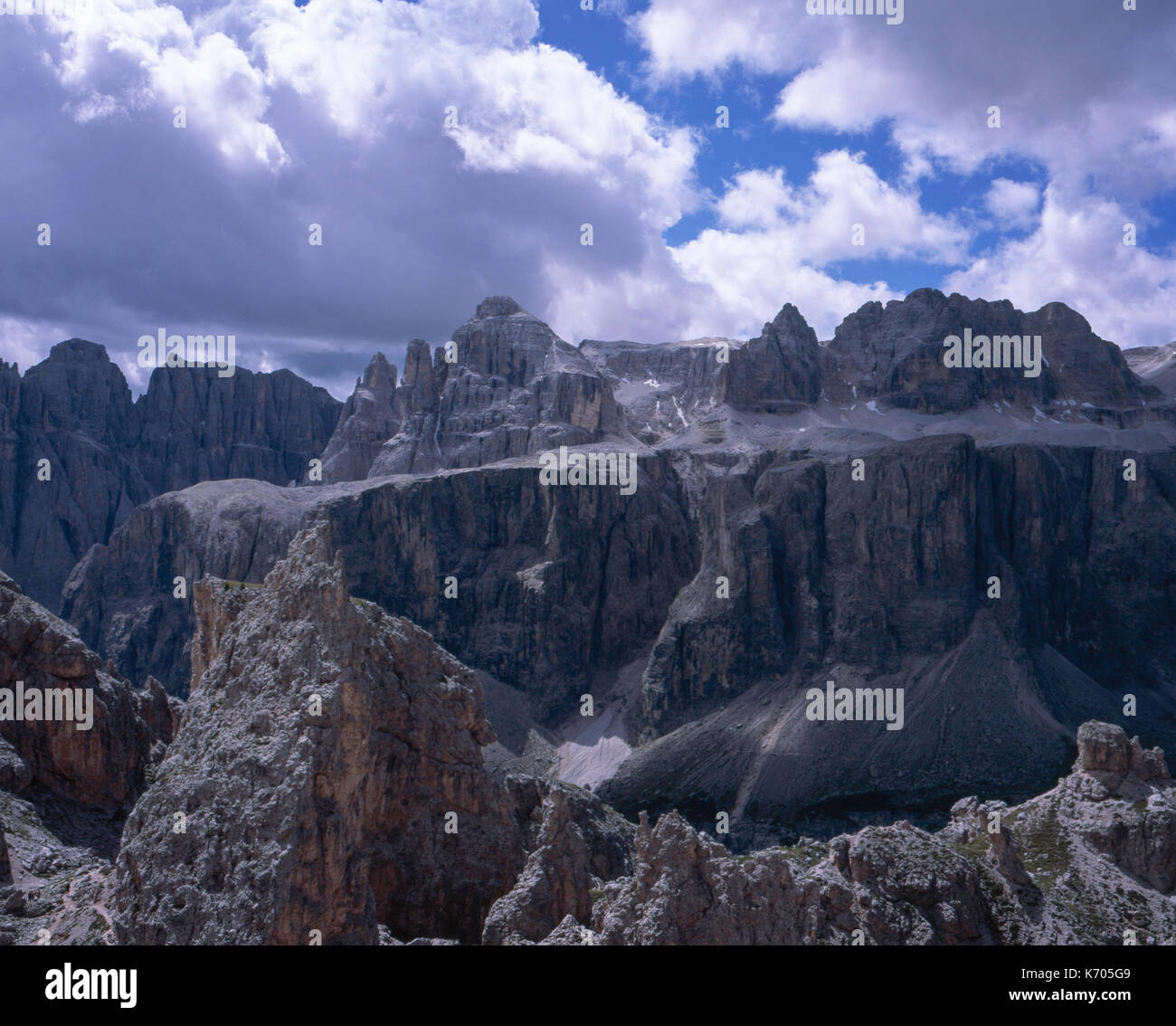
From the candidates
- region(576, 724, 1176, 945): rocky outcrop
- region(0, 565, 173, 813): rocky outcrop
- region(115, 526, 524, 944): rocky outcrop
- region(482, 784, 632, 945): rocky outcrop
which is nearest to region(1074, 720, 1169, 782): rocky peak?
region(576, 724, 1176, 945): rocky outcrop

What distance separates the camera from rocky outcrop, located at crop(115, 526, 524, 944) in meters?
38.1

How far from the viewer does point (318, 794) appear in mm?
40969

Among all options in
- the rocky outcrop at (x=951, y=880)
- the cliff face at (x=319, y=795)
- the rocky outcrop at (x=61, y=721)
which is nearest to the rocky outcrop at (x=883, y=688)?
the rocky outcrop at (x=951, y=880)

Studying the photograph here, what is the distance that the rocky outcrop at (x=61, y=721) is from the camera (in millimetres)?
69000

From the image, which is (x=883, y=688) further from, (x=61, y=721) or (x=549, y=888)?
(x=549, y=888)

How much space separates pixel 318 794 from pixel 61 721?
37.8 metres

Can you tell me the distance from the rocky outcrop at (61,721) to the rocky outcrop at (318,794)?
59.2ft

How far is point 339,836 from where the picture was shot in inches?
1592

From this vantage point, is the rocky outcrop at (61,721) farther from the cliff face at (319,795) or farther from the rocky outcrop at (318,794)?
the rocky outcrop at (318,794)

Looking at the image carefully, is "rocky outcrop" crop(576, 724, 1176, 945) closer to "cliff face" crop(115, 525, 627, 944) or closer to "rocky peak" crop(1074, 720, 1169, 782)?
"rocky peak" crop(1074, 720, 1169, 782)
